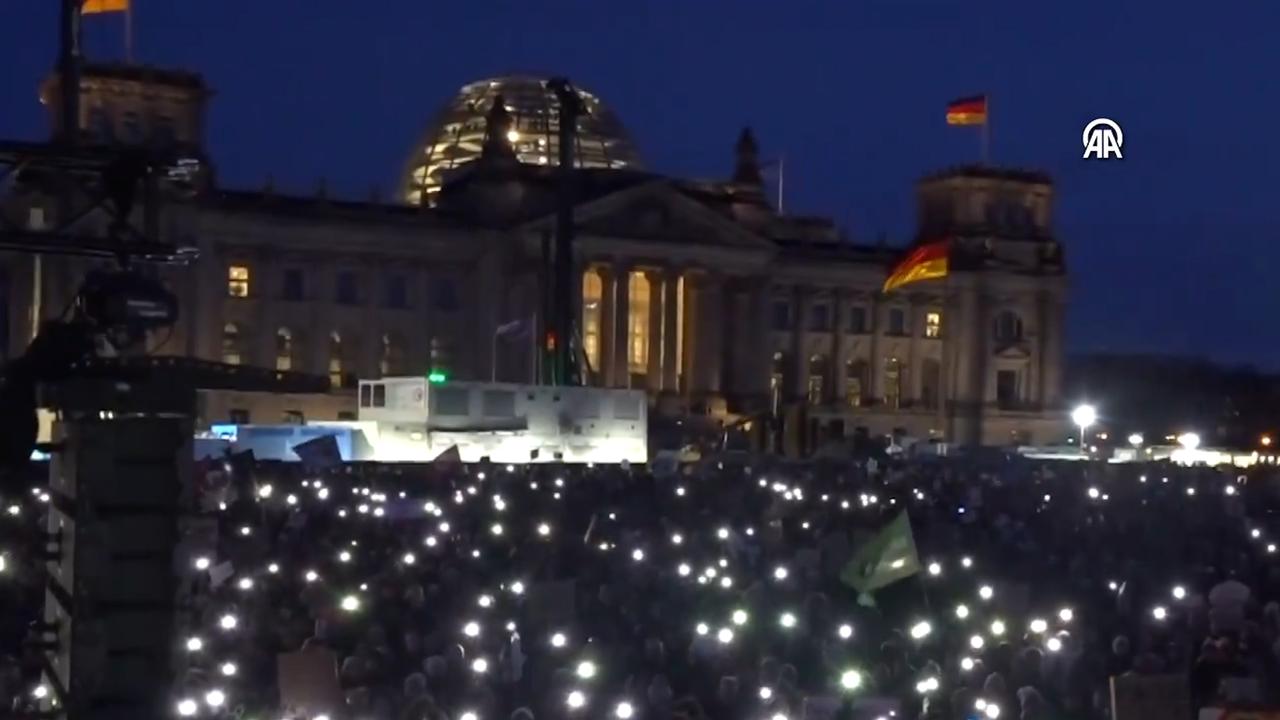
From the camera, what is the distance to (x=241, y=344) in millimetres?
76875

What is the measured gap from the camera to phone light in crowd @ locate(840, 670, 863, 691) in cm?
→ 1398

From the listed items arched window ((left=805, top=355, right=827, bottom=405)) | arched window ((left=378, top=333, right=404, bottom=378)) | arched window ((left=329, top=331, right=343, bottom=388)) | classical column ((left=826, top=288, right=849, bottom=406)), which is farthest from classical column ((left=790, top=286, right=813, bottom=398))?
arched window ((left=329, top=331, right=343, bottom=388))

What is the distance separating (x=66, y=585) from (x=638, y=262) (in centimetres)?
7548

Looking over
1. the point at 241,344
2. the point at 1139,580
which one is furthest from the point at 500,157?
the point at 1139,580

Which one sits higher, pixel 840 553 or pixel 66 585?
pixel 66 585

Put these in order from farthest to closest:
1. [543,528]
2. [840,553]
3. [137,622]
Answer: [543,528], [840,553], [137,622]

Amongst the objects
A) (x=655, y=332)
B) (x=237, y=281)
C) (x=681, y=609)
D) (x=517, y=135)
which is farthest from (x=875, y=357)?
(x=681, y=609)

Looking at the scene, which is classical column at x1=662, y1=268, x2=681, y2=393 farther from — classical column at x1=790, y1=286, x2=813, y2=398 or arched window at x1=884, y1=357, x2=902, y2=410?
arched window at x1=884, y1=357, x2=902, y2=410

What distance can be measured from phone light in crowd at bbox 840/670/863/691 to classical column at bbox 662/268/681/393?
2724 inches

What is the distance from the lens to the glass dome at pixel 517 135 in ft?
304

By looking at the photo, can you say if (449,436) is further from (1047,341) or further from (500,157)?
(1047,341)

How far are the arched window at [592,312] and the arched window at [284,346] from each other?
12.6 metres

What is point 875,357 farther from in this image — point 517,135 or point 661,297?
point 517,135

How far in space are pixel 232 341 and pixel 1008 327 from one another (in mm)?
40619
